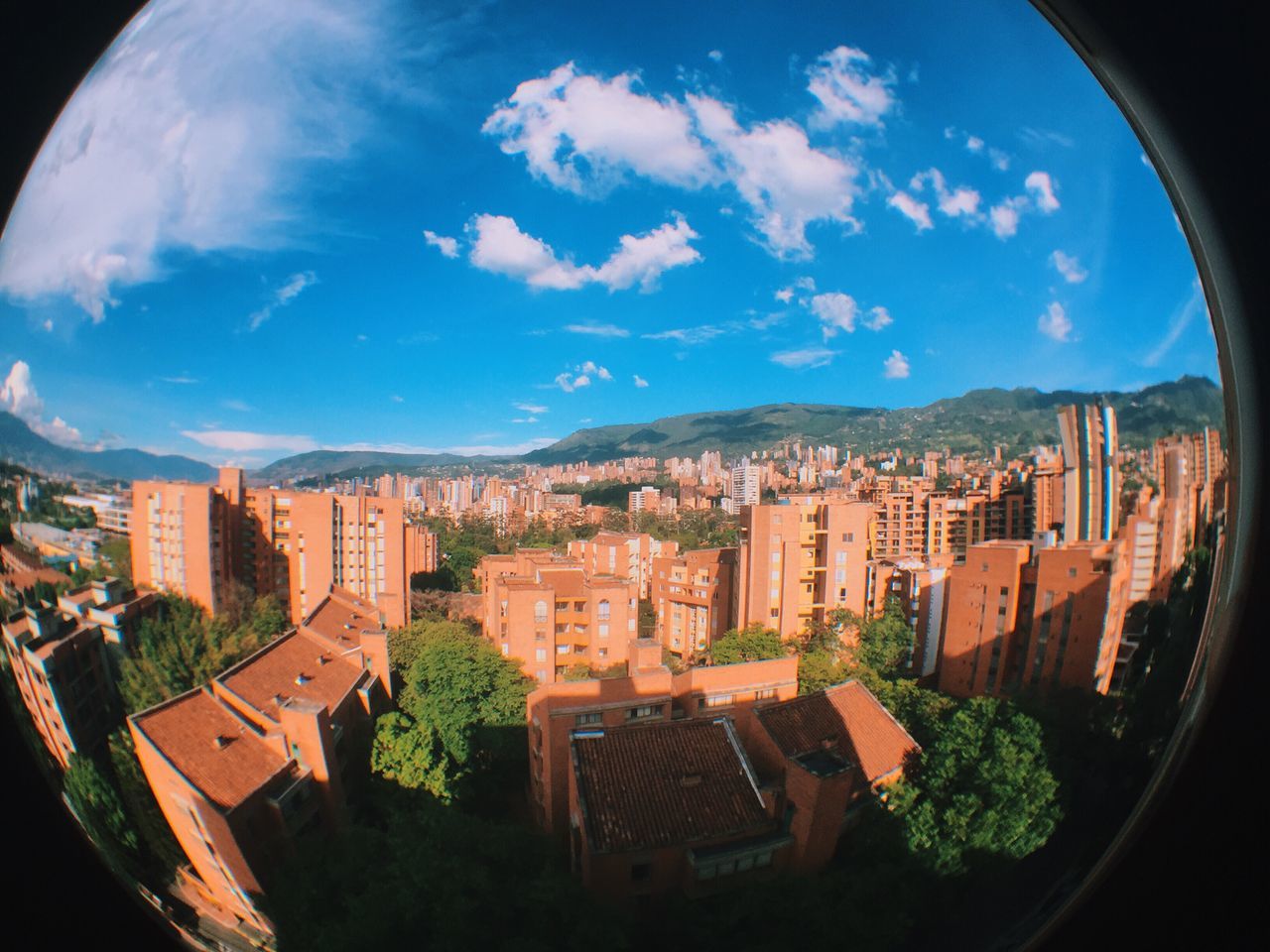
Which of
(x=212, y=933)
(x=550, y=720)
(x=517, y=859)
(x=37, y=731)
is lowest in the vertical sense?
(x=212, y=933)

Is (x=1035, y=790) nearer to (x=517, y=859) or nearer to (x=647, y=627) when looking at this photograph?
(x=647, y=627)

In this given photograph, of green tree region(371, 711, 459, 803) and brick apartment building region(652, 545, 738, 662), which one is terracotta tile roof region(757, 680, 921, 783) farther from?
green tree region(371, 711, 459, 803)

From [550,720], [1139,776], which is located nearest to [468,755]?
[550,720]

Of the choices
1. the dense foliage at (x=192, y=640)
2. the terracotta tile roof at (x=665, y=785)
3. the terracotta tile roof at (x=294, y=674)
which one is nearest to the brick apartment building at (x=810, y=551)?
the terracotta tile roof at (x=665, y=785)

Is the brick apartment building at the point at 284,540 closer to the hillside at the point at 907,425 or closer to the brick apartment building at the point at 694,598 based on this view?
the hillside at the point at 907,425

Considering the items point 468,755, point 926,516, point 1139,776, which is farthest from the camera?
point 1139,776

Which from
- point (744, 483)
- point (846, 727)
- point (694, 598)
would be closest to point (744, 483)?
point (744, 483)

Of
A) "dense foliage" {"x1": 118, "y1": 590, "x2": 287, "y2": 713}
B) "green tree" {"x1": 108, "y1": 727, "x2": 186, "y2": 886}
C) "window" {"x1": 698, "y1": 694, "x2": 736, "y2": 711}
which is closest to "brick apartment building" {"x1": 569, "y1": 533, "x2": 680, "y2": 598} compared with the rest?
"window" {"x1": 698, "y1": 694, "x2": 736, "y2": 711}
